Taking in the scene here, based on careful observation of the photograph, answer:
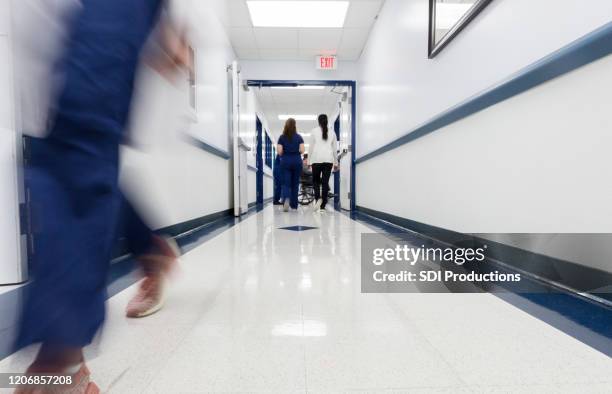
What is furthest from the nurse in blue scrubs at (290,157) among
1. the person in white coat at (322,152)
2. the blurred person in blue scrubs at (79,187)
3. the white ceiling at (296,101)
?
the blurred person in blue scrubs at (79,187)

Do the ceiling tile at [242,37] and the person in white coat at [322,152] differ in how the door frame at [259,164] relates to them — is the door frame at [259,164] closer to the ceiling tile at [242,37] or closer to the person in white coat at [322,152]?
the ceiling tile at [242,37]

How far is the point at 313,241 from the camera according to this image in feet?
7.18

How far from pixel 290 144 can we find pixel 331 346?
4221mm

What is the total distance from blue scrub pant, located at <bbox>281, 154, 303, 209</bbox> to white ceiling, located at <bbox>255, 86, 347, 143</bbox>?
6.53ft

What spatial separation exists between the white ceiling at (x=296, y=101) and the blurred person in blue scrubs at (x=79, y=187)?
19.1 feet

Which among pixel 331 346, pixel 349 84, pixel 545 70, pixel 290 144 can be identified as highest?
pixel 349 84

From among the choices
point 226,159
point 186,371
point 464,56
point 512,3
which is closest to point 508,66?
point 512,3

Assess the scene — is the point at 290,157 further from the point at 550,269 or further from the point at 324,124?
the point at 550,269

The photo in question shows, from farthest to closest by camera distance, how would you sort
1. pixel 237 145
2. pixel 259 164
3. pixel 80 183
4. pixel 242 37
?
pixel 259 164 → pixel 242 37 → pixel 237 145 → pixel 80 183

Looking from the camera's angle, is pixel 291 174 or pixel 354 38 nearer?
pixel 354 38

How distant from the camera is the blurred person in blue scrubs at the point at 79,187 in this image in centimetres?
52

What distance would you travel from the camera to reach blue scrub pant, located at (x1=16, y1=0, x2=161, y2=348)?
52 centimetres

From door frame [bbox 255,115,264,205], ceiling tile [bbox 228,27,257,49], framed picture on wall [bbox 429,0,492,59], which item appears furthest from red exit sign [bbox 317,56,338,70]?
framed picture on wall [bbox 429,0,492,59]

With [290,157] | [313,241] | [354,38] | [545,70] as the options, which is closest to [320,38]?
[354,38]
